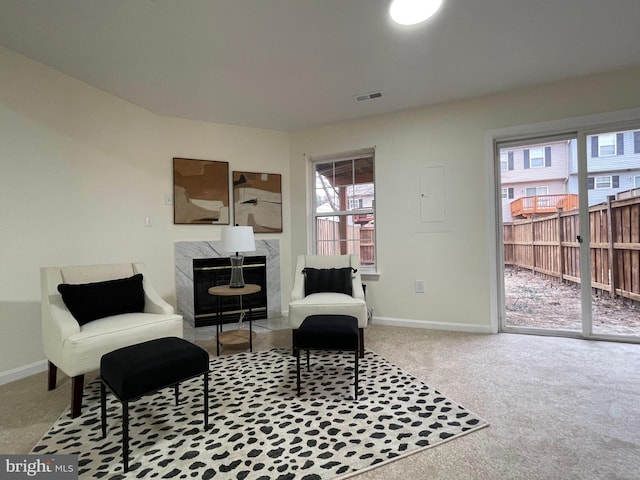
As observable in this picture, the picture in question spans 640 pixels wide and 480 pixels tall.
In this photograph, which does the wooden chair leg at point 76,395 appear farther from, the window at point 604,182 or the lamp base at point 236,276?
the window at point 604,182

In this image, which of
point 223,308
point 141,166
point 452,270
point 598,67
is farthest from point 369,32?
point 223,308

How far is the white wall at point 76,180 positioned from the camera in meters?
2.42

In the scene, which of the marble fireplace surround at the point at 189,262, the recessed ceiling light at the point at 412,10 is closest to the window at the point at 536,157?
the recessed ceiling light at the point at 412,10

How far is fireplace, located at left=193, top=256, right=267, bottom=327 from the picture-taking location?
376 cm

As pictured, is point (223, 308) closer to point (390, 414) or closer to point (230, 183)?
point (230, 183)

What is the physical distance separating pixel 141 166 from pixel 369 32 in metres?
2.62

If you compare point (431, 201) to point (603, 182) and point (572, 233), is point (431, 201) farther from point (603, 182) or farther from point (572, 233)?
point (603, 182)

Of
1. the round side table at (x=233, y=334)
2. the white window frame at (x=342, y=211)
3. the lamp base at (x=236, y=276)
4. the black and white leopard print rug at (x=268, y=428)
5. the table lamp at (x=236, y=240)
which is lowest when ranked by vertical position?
the black and white leopard print rug at (x=268, y=428)

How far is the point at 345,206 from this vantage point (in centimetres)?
404

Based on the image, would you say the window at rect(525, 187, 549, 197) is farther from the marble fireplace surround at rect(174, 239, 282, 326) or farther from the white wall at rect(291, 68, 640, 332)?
the marble fireplace surround at rect(174, 239, 282, 326)

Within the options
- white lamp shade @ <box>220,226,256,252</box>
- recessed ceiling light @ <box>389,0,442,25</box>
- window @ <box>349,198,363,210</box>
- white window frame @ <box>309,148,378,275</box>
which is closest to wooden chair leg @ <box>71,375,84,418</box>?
white lamp shade @ <box>220,226,256,252</box>

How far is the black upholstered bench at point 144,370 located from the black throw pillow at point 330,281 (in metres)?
1.49

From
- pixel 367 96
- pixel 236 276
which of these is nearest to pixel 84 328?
pixel 236 276

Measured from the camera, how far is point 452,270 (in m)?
3.40
